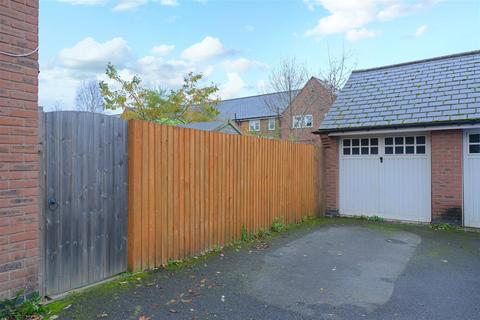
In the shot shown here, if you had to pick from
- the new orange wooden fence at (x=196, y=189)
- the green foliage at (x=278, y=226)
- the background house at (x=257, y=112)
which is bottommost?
the green foliage at (x=278, y=226)

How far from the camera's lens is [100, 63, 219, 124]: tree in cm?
2084

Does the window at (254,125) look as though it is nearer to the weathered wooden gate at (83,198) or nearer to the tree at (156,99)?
the tree at (156,99)

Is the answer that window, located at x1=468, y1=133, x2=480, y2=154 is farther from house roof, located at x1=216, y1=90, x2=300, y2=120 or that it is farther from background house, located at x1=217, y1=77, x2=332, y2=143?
house roof, located at x1=216, y1=90, x2=300, y2=120

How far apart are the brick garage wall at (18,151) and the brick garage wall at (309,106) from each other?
23663mm

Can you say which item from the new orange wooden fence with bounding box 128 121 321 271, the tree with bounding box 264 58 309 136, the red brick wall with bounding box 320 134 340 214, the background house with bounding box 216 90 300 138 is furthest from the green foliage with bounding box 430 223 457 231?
the background house with bounding box 216 90 300 138

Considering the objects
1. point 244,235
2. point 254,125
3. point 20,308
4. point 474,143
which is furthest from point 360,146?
point 254,125

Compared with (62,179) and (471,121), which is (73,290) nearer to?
(62,179)

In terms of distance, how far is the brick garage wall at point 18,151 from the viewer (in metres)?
3.21

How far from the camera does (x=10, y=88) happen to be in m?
3.27

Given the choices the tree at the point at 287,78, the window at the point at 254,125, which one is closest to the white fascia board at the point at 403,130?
the tree at the point at 287,78

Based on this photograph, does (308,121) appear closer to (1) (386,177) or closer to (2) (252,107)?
(2) (252,107)

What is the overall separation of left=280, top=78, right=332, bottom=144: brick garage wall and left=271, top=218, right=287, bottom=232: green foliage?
744 inches

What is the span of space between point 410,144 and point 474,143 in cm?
148

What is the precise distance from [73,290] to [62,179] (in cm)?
130
